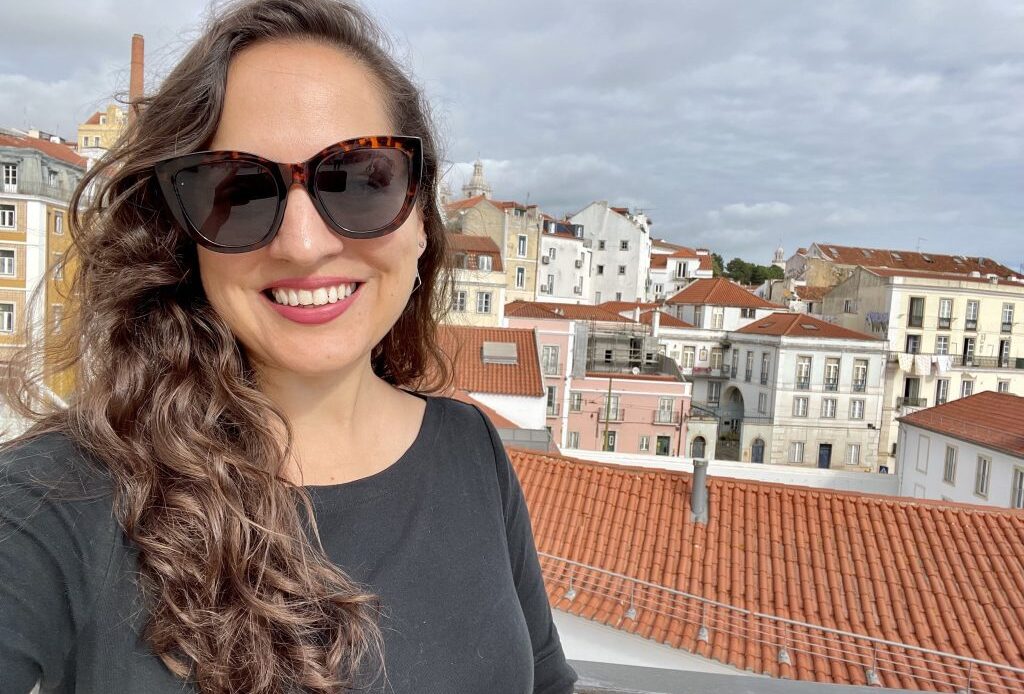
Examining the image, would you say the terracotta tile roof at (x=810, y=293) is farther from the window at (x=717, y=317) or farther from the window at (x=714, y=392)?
the window at (x=714, y=392)

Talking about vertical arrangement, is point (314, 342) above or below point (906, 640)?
A: above

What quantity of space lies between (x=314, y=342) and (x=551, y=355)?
26.5m

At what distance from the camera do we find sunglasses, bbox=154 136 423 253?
109 centimetres

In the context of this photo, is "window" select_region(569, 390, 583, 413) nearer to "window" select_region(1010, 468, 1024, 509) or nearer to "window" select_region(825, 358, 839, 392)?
"window" select_region(825, 358, 839, 392)

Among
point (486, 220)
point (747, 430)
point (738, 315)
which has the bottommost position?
point (747, 430)

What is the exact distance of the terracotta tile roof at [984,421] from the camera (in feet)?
56.7

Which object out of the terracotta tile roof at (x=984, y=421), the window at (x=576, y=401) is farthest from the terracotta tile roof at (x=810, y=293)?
the terracotta tile roof at (x=984, y=421)

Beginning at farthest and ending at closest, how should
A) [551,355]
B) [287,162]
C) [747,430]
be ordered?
[747,430], [551,355], [287,162]

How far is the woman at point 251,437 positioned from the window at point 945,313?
134 feet

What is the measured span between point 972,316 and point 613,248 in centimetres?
2230

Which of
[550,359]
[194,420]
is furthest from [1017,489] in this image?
[194,420]

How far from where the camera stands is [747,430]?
112 ft

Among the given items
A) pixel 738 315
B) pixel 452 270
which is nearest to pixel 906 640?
pixel 452 270

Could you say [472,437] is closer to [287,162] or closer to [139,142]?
[287,162]
